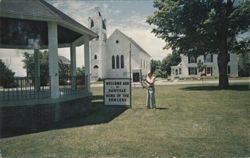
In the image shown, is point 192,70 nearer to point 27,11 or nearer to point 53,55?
point 53,55

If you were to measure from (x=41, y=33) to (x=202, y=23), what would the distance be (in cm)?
1684

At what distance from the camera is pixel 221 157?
6.96 m

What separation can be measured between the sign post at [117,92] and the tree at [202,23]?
14310mm

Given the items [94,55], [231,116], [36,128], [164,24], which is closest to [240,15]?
[164,24]

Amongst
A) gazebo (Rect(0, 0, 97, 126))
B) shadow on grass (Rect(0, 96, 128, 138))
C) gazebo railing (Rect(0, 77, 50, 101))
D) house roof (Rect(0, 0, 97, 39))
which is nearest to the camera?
shadow on grass (Rect(0, 96, 128, 138))

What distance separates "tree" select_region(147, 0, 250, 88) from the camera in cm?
2847

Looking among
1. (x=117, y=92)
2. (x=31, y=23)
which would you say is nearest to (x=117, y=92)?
(x=117, y=92)

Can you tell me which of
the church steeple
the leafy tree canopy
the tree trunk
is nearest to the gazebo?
the leafy tree canopy

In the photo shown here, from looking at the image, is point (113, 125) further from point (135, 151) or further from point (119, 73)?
point (119, 73)

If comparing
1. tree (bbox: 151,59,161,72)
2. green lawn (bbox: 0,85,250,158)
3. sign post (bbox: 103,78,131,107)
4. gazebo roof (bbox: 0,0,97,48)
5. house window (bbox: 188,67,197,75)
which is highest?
tree (bbox: 151,59,161,72)

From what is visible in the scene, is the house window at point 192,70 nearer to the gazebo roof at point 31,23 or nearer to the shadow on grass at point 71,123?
the gazebo roof at point 31,23

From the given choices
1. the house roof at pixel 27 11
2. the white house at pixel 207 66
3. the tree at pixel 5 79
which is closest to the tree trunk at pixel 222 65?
the tree at pixel 5 79

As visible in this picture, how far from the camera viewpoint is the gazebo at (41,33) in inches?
458

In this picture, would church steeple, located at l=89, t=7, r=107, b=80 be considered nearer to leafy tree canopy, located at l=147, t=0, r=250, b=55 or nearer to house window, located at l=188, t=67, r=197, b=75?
house window, located at l=188, t=67, r=197, b=75
